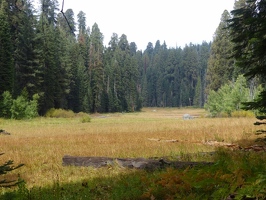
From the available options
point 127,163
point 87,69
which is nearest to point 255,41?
point 127,163

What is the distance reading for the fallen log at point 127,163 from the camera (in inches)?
277

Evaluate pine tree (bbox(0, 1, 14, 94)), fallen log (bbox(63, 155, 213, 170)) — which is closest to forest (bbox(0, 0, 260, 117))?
pine tree (bbox(0, 1, 14, 94))

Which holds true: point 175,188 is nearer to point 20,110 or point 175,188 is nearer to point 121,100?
point 20,110

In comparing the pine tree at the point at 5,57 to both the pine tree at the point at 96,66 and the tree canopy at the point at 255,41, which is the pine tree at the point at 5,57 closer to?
the pine tree at the point at 96,66

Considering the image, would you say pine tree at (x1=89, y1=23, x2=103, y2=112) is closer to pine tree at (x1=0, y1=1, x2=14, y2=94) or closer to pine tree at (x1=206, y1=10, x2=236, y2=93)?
pine tree at (x1=206, y1=10, x2=236, y2=93)

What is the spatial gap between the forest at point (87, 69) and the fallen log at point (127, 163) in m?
4.30

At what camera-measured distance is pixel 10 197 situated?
15.2ft

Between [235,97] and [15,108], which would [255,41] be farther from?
[15,108]

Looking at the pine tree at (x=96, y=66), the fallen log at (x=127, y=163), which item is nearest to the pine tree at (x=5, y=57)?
the pine tree at (x=96, y=66)

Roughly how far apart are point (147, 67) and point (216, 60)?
84796 mm

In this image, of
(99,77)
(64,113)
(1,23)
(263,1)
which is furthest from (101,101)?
(263,1)

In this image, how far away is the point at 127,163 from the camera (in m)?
7.87

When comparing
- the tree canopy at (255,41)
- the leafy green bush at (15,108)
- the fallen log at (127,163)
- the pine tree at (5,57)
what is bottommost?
the fallen log at (127,163)

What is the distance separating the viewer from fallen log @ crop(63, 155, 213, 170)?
7.03 meters
